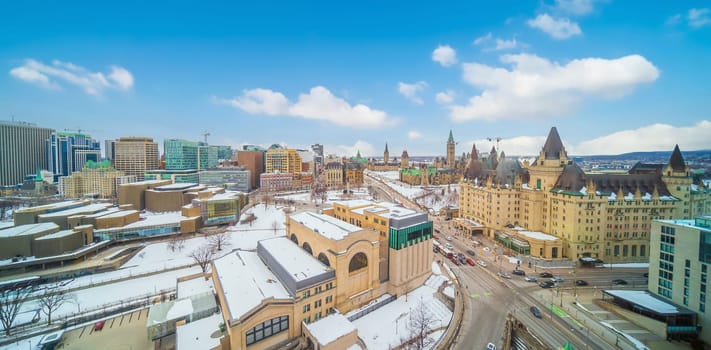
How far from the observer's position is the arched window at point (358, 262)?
40.0 metres

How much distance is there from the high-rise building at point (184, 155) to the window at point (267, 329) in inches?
6171

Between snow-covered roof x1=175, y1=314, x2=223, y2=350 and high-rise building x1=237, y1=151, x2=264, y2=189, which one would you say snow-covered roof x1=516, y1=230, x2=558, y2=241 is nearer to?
snow-covered roof x1=175, y1=314, x2=223, y2=350

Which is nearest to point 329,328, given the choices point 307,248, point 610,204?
point 307,248

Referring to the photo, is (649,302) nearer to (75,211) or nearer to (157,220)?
(157,220)

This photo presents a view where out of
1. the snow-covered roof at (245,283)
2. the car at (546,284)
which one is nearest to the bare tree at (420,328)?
the snow-covered roof at (245,283)

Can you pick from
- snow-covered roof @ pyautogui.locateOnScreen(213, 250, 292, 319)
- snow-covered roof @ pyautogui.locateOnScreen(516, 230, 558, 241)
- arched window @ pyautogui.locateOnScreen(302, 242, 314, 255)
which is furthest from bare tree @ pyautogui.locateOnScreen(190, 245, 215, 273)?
snow-covered roof @ pyautogui.locateOnScreen(516, 230, 558, 241)

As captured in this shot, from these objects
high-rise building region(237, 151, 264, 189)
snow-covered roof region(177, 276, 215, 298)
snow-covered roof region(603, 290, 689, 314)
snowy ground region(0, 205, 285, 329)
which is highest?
high-rise building region(237, 151, 264, 189)

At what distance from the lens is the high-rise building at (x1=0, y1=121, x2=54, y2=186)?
138500 millimetres

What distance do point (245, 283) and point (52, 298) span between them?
30891mm

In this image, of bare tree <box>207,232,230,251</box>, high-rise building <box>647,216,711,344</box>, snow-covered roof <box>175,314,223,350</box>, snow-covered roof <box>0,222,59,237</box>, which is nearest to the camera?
snow-covered roof <box>175,314,223,350</box>

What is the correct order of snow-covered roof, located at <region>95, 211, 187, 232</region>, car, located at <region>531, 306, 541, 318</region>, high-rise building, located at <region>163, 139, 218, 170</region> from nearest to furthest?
car, located at <region>531, 306, 541, 318</region> → snow-covered roof, located at <region>95, 211, 187, 232</region> → high-rise building, located at <region>163, 139, 218, 170</region>

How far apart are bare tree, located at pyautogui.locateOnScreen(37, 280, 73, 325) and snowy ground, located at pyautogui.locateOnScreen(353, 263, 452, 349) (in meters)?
42.1

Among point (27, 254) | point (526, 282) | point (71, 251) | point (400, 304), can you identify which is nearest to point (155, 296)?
point (71, 251)

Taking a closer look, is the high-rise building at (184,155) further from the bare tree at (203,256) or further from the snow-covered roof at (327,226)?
the snow-covered roof at (327,226)
